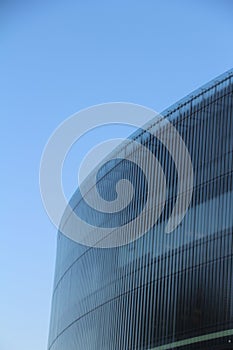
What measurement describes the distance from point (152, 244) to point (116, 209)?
19.6 ft

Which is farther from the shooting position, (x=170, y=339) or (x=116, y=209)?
(x=116, y=209)

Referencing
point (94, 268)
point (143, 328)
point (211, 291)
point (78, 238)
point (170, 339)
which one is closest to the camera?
point (211, 291)

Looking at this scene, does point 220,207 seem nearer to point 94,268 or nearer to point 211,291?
point 211,291

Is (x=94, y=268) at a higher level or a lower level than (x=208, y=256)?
higher

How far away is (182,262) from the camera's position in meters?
48.5

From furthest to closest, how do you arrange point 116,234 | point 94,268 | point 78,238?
point 78,238, point 94,268, point 116,234

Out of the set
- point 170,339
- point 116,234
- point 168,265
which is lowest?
point 170,339

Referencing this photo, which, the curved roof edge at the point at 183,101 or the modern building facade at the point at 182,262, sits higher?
the curved roof edge at the point at 183,101

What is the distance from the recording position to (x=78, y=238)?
221ft

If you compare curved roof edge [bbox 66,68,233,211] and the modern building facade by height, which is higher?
curved roof edge [bbox 66,68,233,211]

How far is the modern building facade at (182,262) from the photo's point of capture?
149 feet

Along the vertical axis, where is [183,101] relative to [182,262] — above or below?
above

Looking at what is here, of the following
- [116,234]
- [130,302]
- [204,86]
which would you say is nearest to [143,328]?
[130,302]

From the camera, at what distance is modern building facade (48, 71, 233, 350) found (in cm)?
4531
